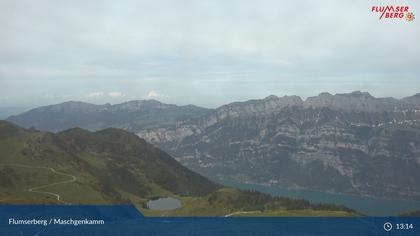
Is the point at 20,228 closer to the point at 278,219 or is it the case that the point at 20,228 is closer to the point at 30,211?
the point at 30,211

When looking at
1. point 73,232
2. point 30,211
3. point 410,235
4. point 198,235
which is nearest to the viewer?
point 198,235

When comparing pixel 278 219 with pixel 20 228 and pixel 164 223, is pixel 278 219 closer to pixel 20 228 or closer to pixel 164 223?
pixel 164 223

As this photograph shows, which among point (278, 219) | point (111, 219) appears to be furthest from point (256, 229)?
point (111, 219)

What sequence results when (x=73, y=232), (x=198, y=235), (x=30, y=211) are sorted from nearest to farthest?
(x=198, y=235), (x=73, y=232), (x=30, y=211)

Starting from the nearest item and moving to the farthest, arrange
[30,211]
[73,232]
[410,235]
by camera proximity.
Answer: [73,232] → [410,235] → [30,211]

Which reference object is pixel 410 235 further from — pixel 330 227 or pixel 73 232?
pixel 73 232

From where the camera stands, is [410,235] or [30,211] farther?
[30,211]

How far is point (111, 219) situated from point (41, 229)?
8.00m

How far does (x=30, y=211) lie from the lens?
6156cm

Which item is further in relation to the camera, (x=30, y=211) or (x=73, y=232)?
(x=30, y=211)

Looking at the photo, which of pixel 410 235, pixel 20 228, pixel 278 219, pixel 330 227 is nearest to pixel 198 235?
pixel 278 219

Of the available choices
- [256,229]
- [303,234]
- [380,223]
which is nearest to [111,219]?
[256,229]

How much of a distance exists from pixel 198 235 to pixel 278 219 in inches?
421

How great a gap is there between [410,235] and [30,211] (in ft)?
153
